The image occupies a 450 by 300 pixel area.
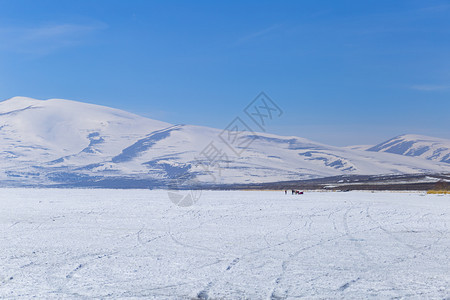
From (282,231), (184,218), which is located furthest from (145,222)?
(282,231)

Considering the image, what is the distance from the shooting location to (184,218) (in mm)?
23562

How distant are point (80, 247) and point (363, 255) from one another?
26.1 ft

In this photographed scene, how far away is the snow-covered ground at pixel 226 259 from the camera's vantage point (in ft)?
31.4

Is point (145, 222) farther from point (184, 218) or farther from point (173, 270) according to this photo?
point (173, 270)

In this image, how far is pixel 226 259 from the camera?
12.6 meters

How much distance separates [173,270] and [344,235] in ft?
25.3

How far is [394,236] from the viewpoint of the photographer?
55.1 feet

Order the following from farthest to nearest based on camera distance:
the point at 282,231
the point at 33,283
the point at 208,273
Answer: the point at 282,231
the point at 208,273
the point at 33,283

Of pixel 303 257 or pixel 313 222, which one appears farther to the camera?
pixel 313 222

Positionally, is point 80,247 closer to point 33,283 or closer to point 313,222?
point 33,283

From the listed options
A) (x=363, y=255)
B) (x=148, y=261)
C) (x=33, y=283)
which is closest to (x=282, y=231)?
(x=363, y=255)

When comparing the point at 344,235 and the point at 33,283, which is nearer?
the point at 33,283

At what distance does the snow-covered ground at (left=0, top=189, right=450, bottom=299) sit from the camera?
9.58 meters

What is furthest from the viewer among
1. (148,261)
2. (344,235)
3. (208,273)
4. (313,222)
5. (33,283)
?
(313,222)
